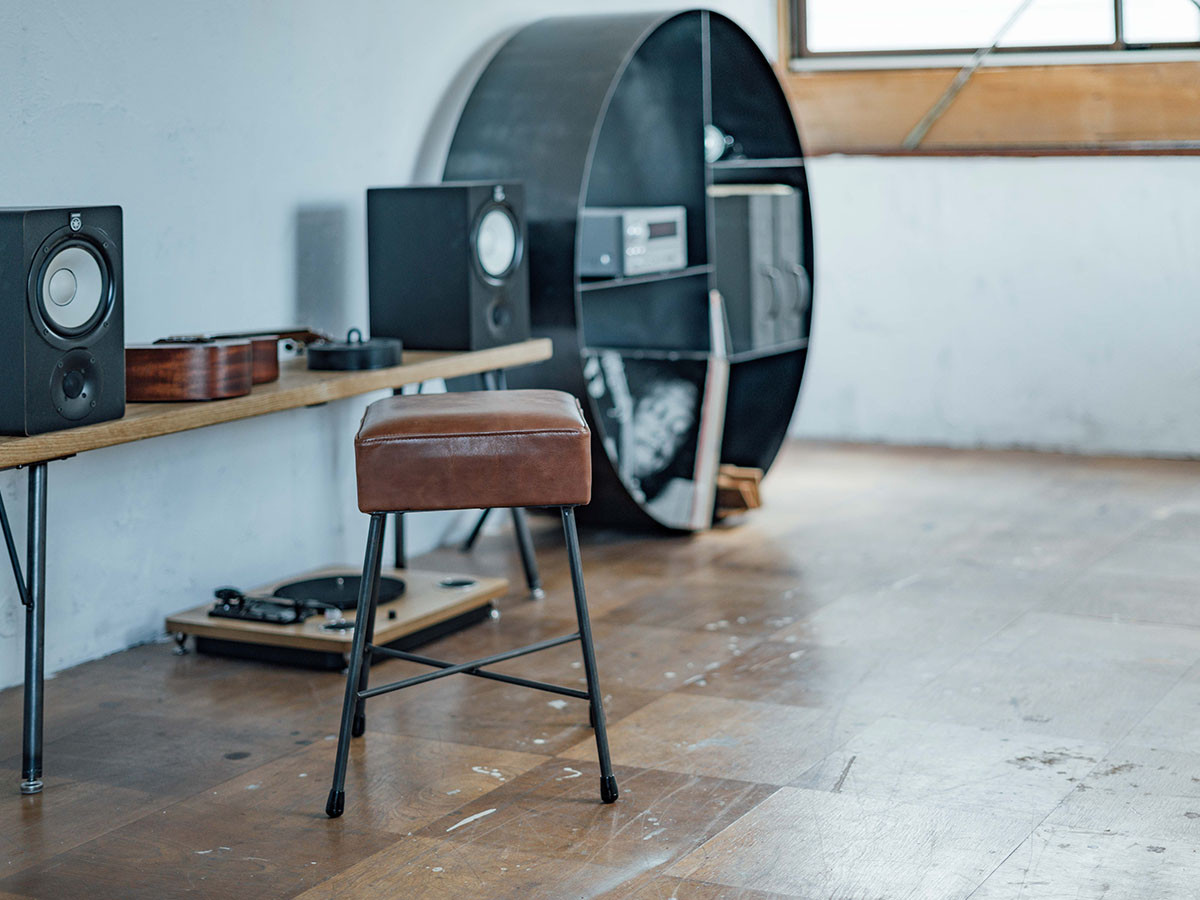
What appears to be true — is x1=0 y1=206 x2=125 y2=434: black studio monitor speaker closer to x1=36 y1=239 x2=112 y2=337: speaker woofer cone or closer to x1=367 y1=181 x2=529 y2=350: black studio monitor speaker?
x1=36 y1=239 x2=112 y2=337: speaker woofer cone

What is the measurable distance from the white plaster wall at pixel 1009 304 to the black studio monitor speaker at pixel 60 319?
12.5 ft

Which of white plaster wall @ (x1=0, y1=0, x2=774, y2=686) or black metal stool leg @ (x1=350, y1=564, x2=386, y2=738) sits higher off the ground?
white plaster wall @ (x1=0, y1=0, x2=774, y2=686)

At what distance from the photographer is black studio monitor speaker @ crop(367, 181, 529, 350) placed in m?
3.42

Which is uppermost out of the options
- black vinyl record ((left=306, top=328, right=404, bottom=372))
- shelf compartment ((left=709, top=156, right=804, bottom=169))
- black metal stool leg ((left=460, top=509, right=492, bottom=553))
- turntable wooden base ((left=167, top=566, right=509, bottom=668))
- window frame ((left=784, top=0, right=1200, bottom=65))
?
window frame ((left=784, top=0, right=1200, bottom=65))

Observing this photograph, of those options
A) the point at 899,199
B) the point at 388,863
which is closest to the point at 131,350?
the point at 388,863

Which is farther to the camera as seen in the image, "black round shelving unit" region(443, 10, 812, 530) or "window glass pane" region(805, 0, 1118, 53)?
"window glass pane" region(805, 0, 1118, 53)

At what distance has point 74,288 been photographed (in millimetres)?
2467

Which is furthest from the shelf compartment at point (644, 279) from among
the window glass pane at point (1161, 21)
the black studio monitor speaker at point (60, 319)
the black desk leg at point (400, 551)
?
the window glass pane at point (1161, 21)

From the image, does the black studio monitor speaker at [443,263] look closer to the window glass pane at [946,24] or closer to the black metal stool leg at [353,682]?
the black metal stool leg at [353,682]

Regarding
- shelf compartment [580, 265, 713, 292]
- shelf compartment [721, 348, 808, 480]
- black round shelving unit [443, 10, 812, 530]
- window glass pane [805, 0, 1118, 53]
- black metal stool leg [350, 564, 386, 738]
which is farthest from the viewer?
window glass pane [805, 0, 1118, 53]

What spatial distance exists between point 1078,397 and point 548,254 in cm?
254

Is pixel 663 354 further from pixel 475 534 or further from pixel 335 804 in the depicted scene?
pixel 335 804

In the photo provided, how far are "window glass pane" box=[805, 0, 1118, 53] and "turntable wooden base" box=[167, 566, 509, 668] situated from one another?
3.30 m

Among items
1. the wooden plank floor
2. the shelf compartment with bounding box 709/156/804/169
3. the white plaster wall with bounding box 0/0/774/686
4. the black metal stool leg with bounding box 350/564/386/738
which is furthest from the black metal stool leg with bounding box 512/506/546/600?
the shelf compartment with bounding box 709/156/804/169
